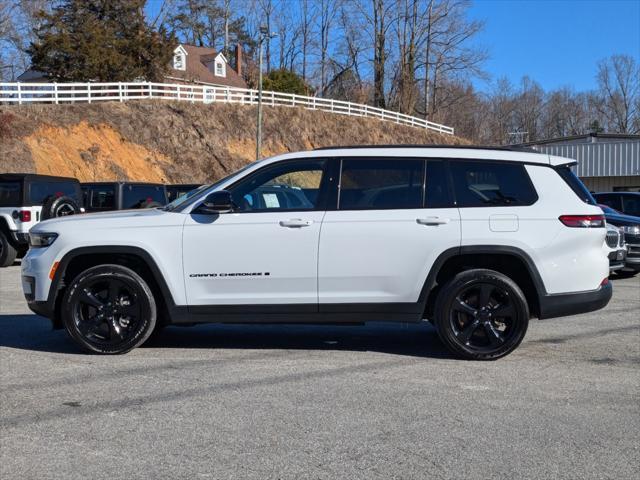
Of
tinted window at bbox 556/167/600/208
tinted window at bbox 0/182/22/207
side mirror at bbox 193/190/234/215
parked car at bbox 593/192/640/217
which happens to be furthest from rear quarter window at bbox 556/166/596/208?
tinted window at bbox 0/182/22/207

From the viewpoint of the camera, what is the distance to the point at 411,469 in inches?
158

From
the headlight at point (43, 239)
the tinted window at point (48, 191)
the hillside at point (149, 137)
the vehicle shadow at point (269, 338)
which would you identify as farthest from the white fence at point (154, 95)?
the headlight at point (43, 239)

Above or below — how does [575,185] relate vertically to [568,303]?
above

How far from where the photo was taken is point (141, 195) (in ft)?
58.7

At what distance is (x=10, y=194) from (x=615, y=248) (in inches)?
472

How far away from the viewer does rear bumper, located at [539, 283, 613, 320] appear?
646 centimetres

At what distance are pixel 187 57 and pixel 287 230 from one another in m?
56.3

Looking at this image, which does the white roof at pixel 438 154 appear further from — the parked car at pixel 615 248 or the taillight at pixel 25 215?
the taillight at pixel 25 215

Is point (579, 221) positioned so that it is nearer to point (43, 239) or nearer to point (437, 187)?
point (437, 187)

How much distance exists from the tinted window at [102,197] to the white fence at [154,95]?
58.4ft

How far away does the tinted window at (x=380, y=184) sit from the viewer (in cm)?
648

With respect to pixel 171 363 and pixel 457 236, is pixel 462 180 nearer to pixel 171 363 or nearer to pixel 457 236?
pixel 457 236

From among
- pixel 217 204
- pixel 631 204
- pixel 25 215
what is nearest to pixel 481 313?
pixel 217 204

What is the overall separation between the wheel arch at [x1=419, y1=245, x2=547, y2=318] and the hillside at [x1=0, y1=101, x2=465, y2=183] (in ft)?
87.1
